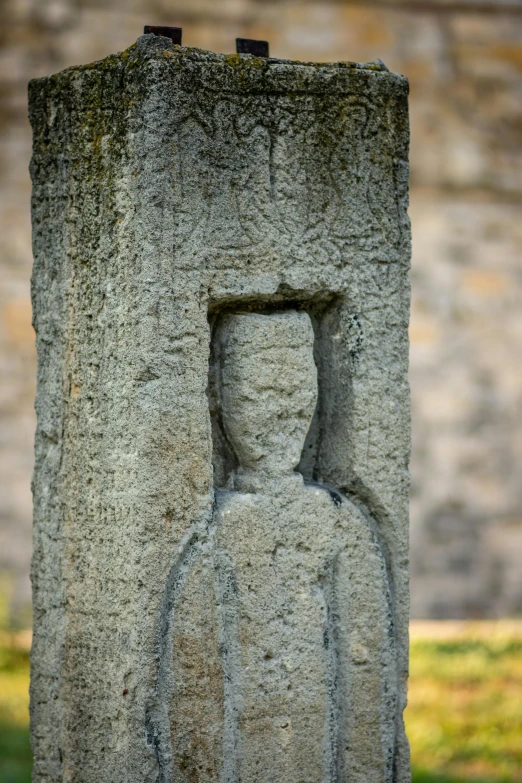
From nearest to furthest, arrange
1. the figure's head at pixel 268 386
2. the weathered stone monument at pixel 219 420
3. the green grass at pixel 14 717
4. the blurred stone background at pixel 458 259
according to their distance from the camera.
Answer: the weathered stone monument at pixel 219 420
the figure's head at pixel 268 386
the green grass at pixel 14 717
the blurred stone background at pixel 458 259

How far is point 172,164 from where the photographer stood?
2.06 meters

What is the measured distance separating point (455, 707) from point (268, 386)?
2303 mm

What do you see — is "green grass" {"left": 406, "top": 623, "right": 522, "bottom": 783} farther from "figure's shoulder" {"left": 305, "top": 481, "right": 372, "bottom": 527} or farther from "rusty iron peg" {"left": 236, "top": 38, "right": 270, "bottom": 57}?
"rusty iron peg" {"left": 236, "top": 38, "right": 270, "bottom": 57}

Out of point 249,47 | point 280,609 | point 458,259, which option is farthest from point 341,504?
point 458,259

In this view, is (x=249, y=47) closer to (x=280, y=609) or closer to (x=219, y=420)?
(x=219, y=420)

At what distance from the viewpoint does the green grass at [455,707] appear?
139 inches

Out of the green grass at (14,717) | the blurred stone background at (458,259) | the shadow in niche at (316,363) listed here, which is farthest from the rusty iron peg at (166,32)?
the blurred stone background at (458,259)

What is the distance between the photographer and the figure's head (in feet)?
7.14

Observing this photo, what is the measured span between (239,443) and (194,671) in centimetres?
46

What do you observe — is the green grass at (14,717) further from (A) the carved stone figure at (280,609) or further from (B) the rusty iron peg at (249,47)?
(B) the rusty iron peg at (249,47)

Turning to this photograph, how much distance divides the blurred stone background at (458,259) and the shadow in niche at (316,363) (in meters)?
2.76

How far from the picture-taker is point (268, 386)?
219 cm

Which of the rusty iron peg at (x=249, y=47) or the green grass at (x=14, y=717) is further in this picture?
the green grass at (x=14, y=717)

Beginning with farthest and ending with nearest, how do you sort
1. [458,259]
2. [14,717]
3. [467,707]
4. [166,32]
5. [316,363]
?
[458,259] < [467,707] < [14,717] < [316,363] < [166,32]
